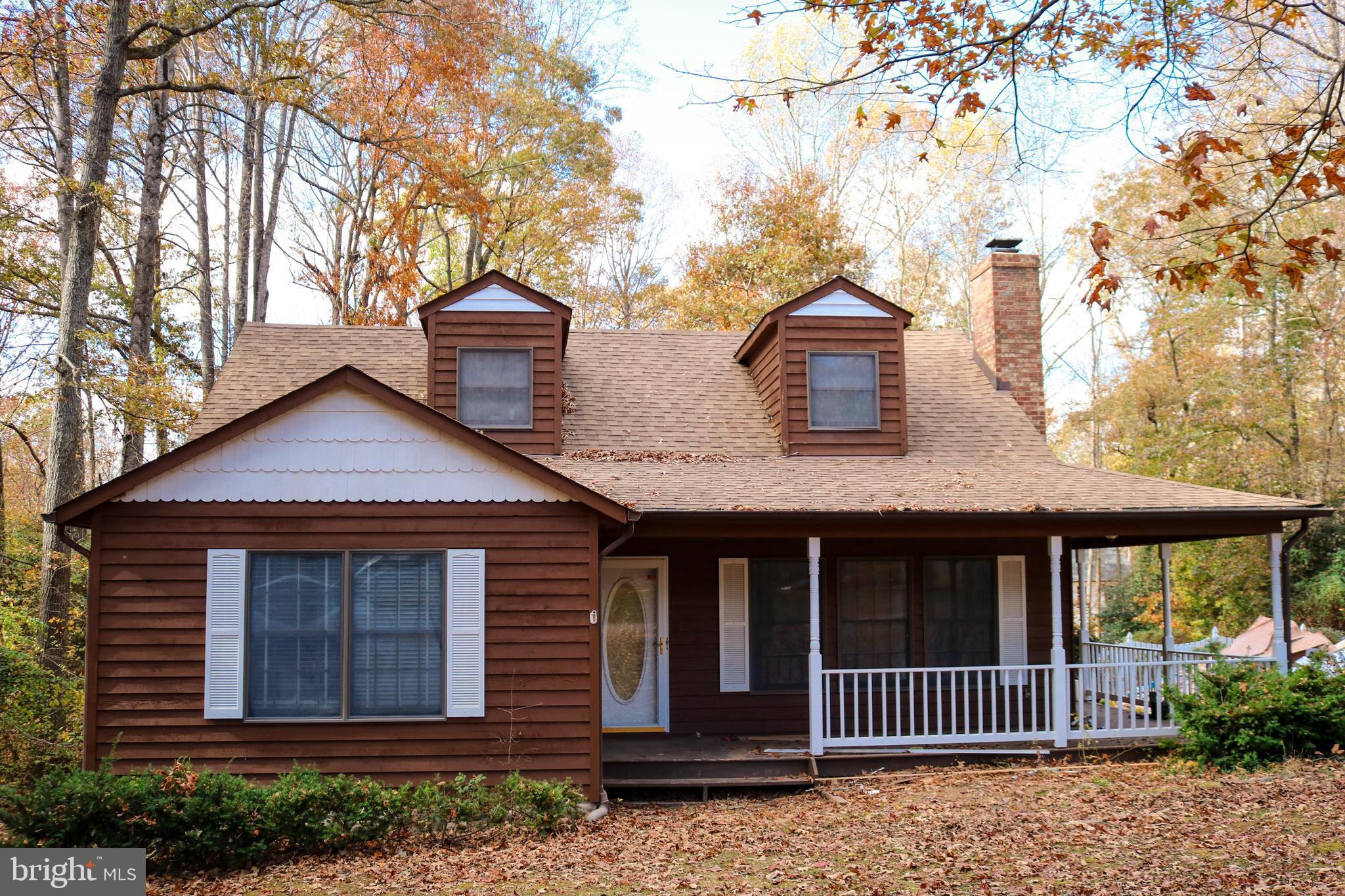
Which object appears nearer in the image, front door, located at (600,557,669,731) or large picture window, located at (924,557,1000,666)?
front door, located at (600,557,669,731)

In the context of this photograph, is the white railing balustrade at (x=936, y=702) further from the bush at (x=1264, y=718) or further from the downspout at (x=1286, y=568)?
the downspout at (x=1286, y=568)

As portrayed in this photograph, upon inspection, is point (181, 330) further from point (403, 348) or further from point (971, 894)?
point (971, 894)

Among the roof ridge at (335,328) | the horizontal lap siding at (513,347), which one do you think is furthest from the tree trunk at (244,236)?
the horizontal lap siding at (513,347)

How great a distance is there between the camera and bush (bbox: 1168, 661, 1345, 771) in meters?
9.74

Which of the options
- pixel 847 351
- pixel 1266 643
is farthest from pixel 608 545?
pixel 1266 643

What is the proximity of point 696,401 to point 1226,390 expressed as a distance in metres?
16.6

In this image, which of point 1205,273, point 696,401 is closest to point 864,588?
point 696,401

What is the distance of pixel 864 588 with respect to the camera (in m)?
12.4

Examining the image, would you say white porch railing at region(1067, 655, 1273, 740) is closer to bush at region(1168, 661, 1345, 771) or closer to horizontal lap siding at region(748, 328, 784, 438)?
bush at region(1168, 661, 1345, 771)

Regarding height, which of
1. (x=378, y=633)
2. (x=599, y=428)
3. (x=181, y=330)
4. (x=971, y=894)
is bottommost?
(x=971, y=894)

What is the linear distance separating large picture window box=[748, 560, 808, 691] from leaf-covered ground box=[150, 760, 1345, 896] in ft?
8.66

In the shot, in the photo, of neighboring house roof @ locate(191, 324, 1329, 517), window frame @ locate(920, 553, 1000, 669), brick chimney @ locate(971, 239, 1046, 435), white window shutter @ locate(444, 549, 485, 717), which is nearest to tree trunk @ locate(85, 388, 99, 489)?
neighboring house roof @ locate(191, 324, 1329, 517)

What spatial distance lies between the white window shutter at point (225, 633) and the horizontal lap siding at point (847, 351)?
676 cm

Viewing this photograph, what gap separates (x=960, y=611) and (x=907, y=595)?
0.70 meters
